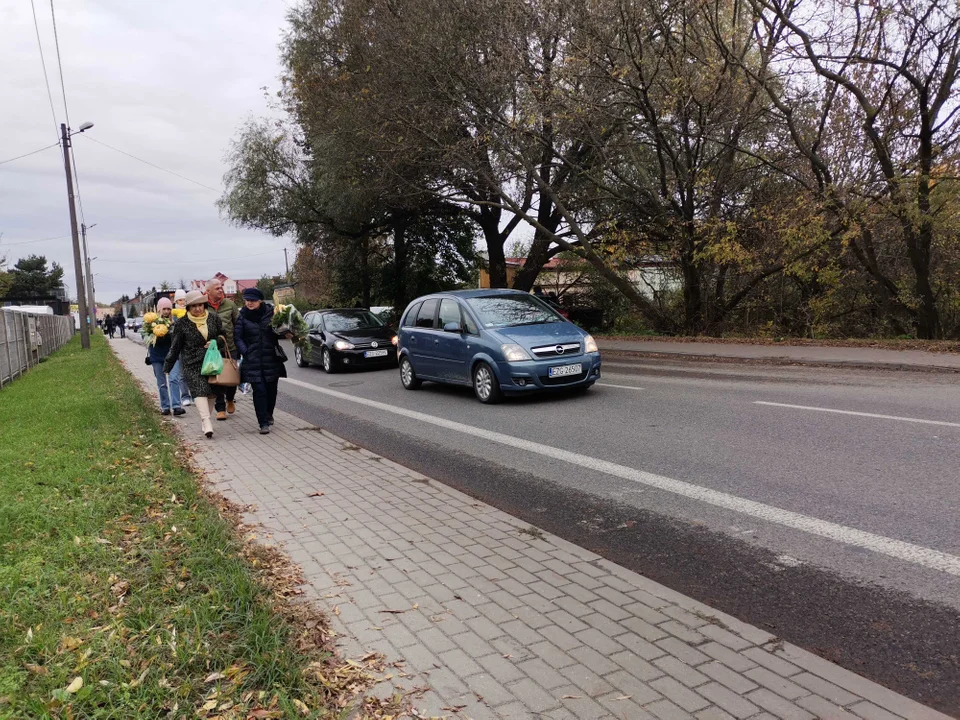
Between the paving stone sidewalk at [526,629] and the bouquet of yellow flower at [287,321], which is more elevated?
the bouquet of yellow flower at [287,321]

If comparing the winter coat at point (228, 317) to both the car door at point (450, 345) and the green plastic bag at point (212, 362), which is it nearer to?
the green plastic bag at point (212, 362)

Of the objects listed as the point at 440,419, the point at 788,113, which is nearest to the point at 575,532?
the point at 440,419

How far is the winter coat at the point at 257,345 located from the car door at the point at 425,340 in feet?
10.9

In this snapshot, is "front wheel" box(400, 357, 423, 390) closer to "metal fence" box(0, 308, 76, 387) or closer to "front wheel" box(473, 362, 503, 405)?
"front wheel" box(473, 362, 503, 405)

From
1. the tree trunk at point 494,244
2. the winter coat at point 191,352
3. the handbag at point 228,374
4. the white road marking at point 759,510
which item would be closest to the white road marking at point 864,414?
the white road marking at point 759,510

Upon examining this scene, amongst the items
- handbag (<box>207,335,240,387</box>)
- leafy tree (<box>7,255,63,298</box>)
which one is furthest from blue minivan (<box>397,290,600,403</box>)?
leafy tree (<box>7,255,63,298</box>)

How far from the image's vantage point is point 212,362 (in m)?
8.27

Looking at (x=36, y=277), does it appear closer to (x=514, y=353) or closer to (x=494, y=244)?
(x=494, y=244)

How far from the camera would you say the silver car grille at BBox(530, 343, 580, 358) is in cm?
959

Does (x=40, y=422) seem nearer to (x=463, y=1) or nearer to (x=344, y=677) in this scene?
(x=344, y=677)

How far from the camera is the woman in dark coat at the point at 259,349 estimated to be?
27.4ft

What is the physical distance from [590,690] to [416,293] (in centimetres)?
2931

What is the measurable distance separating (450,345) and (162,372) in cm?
427

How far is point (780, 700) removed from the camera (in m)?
2.57
